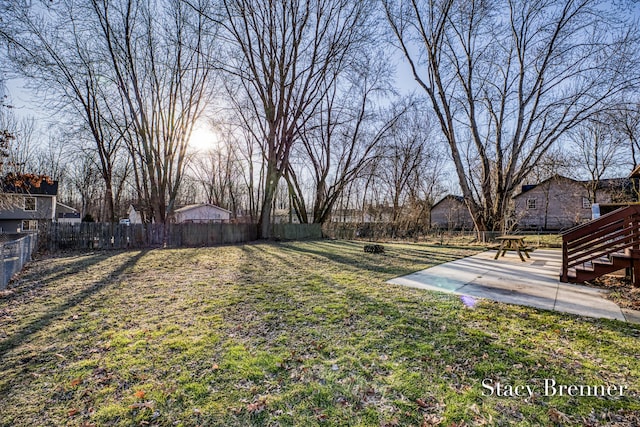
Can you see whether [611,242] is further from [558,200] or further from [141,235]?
[558,200]

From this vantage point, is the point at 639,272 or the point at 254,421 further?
the point at 639,272

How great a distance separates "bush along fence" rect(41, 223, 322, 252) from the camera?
11336 mm

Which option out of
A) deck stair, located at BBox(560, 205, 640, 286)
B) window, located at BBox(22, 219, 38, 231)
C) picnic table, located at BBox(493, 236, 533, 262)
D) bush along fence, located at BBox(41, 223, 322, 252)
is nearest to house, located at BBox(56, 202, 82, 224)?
window, located at BBox(22, 219, 38, 231)

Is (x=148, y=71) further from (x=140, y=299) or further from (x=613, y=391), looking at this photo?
(x=613, y=391)

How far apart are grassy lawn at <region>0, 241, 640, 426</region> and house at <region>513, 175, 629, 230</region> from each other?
93.2ft

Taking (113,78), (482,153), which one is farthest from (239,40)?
(482,153)

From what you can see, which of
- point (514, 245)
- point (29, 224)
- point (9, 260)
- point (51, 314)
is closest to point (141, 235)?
point (9, 260)

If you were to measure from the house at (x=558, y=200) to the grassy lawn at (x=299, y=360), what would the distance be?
1118 inches

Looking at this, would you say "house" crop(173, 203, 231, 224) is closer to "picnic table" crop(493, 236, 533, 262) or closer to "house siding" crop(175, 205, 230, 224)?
"house siding" crop(175, 205, 230, 224)

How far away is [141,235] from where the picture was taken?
13.1 metres

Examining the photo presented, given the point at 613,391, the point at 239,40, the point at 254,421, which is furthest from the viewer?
the point at 239,40

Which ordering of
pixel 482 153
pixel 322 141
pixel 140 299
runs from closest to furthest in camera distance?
pixel 140 299 → pixel 482 153 → pixel 322 141

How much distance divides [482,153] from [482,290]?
42.1ft

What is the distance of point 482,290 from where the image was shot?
5.18m
